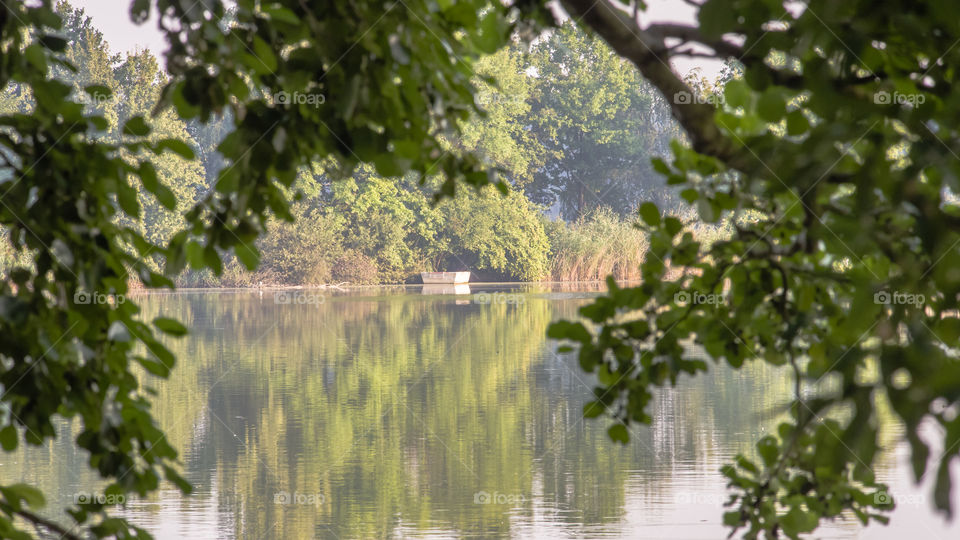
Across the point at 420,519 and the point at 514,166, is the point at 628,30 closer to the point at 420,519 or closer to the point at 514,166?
the point at 420,519

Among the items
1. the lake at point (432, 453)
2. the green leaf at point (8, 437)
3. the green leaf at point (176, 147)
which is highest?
the green leaf at point (176, 147)

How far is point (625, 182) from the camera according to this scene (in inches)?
1620

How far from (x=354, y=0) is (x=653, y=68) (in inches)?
22.0

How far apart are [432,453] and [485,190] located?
1837 cm

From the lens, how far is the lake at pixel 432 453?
5.16 m

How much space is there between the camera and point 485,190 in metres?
24.6

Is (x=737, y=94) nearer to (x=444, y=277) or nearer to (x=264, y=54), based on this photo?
(x=264, y=54)

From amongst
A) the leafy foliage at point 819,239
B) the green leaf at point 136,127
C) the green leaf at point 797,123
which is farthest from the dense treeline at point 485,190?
the green leaf at point 797,123

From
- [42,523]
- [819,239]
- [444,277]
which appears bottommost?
[42,523]

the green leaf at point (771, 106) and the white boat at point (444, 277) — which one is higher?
the white boat at point (444, 277)

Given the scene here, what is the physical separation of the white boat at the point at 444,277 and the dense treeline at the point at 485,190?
1.07 metres

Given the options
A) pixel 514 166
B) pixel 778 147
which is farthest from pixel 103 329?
pixel 514 166

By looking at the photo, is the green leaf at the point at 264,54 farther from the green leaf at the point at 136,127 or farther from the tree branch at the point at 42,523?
the tree branch at the point at 42,523

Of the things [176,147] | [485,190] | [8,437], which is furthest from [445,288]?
[176,147]
